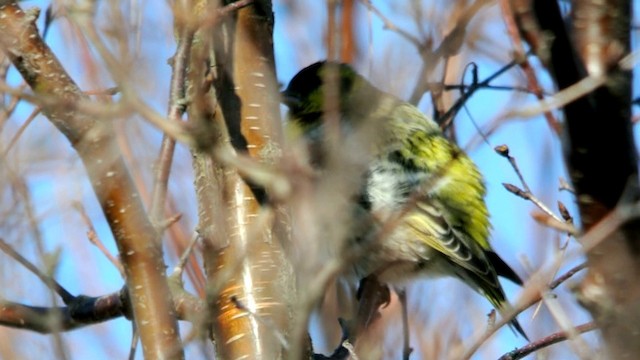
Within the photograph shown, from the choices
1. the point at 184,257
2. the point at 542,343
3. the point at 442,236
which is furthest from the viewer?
the point at 442,236

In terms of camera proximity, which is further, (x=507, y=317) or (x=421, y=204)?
(x=421, y=204)

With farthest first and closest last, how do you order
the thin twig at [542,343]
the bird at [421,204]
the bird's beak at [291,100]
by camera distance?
the bird's beak at [291,100], the bird at [421,204], the thin twig at [542,343]

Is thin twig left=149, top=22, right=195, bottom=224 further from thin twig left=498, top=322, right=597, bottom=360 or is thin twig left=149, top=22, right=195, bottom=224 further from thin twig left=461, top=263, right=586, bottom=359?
thin twig left=498, top=322, right=597, bottom=360

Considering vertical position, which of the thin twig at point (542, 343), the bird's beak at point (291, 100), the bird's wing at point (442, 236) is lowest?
the thin twig at point (542, 343)

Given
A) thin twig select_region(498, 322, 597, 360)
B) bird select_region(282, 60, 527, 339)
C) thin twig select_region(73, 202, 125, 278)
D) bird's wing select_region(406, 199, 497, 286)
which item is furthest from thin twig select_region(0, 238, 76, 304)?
bird's wing select_region(406, 199, 497, 286)

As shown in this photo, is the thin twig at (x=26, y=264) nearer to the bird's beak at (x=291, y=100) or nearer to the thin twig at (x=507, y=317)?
the thin twig at (x=507, y=317)

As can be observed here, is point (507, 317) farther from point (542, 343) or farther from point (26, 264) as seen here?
point (26, 264)

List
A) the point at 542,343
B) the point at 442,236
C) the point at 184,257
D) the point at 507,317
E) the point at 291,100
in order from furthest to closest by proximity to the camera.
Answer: the point at 291,100
the point at 442,236
the point at 184,257
the point at 542,343
the point at 507,317

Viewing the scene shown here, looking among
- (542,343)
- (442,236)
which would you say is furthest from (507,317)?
(442,236)

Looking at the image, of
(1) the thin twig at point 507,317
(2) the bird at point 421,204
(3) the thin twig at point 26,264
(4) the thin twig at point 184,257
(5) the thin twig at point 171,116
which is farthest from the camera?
(2) the bird at point 421,204

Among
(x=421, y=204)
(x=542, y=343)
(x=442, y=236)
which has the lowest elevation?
(x=542, y=343)

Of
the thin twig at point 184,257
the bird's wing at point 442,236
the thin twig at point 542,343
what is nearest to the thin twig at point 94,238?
the thin twig at point 184,257

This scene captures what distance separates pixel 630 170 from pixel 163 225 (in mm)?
1112

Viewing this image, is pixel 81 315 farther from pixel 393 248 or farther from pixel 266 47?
pixel 393 248
